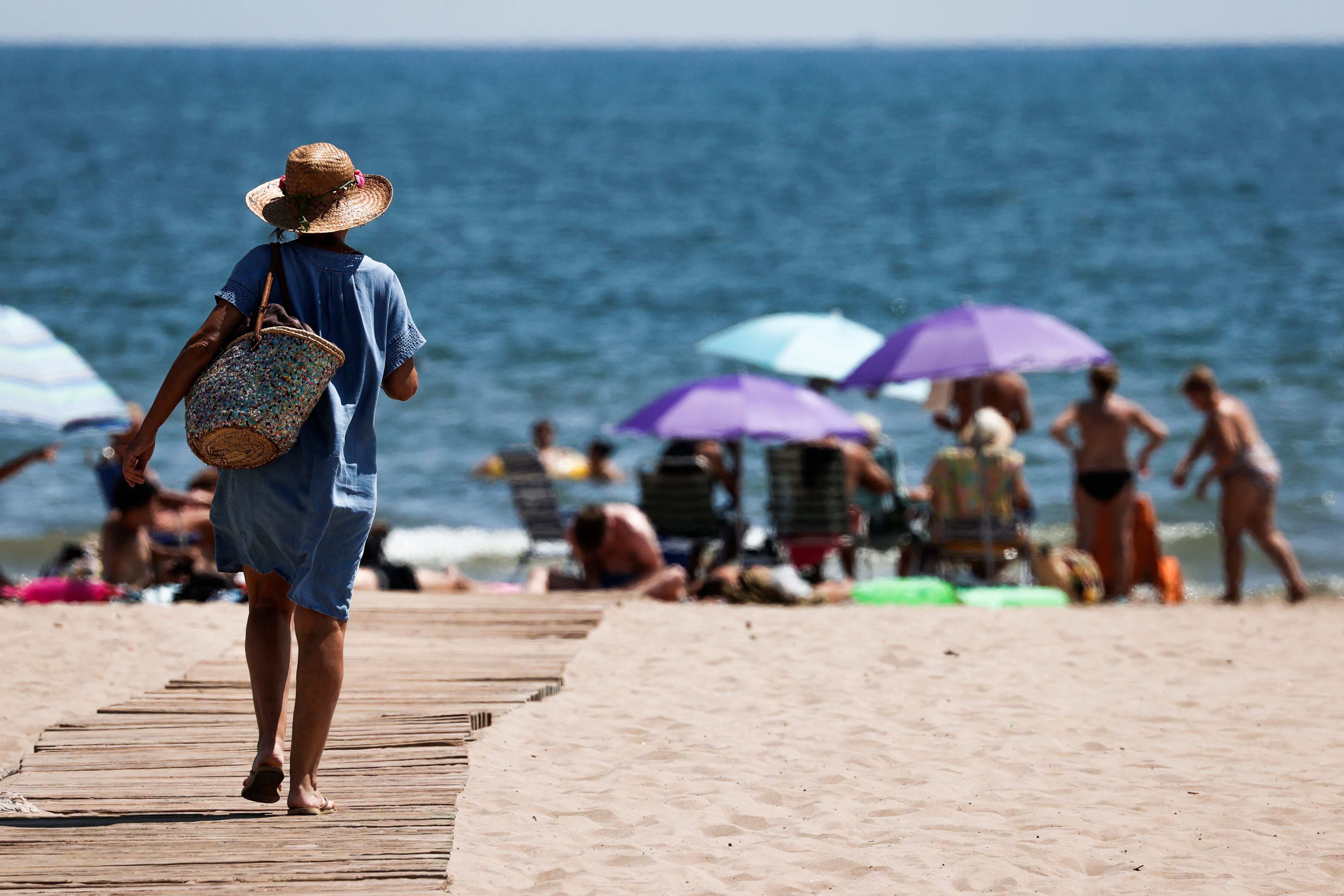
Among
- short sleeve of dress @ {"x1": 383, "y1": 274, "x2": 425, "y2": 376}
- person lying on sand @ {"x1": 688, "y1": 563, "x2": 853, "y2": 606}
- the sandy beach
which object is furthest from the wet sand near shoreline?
the sandy beach

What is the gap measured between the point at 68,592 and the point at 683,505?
346cm

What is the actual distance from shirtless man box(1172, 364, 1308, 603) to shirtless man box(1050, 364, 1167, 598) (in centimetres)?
34

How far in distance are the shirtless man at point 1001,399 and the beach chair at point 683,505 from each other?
5.77 ft

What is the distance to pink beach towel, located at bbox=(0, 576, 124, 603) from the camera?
290 inches

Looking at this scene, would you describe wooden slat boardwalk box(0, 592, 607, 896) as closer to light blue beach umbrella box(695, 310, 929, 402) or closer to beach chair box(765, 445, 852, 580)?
beach chair box(765, 445, 852, 580)

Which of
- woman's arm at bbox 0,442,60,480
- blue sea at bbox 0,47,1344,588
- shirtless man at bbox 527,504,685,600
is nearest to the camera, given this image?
shirtless man at bbox 527,504,685,600

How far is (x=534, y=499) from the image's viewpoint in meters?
9.27

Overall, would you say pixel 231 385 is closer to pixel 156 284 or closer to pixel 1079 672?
pixel 1079 672

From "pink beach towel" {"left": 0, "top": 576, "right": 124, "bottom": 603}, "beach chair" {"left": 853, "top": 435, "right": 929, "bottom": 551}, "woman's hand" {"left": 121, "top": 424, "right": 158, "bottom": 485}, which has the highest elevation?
"woman's hand" {"left": 121, "top": 424, "right": 158, "bottom": 485}

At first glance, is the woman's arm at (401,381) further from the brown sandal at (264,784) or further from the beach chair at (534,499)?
the beach chair at (534,499)

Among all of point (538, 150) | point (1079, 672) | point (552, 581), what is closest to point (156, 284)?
point (552, 581)

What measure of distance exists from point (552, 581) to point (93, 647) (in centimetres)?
262

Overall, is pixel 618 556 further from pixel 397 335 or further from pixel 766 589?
pixel 397 335

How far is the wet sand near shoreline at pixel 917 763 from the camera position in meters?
3.35
